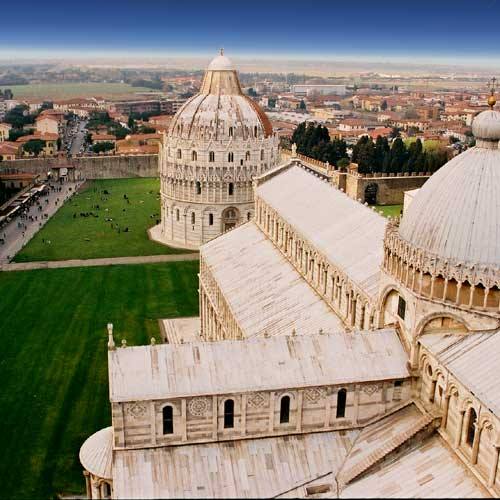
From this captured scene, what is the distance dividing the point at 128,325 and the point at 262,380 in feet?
95.9

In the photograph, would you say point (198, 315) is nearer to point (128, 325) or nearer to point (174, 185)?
point (128, 325)

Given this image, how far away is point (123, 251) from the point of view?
74.1 m

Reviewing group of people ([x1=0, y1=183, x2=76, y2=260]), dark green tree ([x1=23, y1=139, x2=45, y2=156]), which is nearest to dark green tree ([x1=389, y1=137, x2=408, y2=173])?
group of people ([x1=0, y1=183, x2=76, y2=260])

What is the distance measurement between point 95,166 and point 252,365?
106 meters

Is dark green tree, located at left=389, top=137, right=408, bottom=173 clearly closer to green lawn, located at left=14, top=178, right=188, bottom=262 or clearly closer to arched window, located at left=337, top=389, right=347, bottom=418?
green lawn, located at left=14, top=178, right=188, bottom=262

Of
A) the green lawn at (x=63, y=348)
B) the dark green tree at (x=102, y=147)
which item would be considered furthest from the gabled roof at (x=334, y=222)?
the dark green tree at (x=102, y=147)

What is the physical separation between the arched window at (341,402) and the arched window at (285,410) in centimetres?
202

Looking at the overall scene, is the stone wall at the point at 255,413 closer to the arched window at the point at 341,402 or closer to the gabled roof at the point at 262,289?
the arched window at the point at 341,402

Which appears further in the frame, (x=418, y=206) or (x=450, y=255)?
(x=418, y=206)

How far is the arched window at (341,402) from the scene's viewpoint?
82.0 feet

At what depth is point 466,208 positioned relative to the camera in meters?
24.1

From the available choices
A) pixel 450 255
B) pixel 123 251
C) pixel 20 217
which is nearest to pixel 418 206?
pixel 450 255

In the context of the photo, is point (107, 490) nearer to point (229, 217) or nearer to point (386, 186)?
point (229, 217)

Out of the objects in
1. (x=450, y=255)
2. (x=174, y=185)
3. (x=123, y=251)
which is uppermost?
(x=450, y=255)
